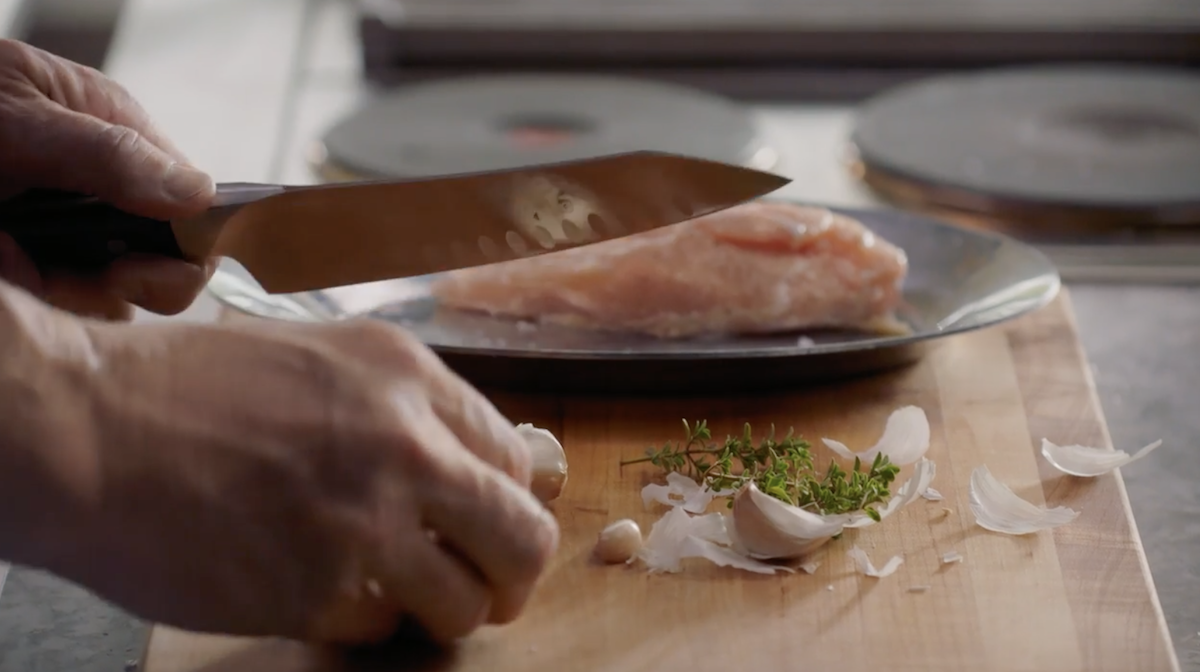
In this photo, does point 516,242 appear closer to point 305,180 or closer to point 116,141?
point 116,141

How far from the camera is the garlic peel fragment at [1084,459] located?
1.23 m

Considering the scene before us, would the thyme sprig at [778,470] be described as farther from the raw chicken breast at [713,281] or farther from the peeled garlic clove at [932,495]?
the raw chicken breast at [713,281]

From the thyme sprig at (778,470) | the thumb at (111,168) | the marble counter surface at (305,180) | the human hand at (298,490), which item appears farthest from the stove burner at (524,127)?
the human hand at (298,490)

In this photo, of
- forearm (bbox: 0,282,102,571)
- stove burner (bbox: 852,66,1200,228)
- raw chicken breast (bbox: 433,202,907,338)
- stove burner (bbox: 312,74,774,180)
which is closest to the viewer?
forearm (bbox: 0,282,102,571)

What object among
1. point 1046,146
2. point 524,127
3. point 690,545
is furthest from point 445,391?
point 1046,146

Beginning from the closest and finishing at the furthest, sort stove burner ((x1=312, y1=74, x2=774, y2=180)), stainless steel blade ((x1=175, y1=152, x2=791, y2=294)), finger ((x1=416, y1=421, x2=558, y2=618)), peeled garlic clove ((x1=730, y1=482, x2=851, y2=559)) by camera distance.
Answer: finger ((x1=416, y1=421, x2=558, y2=618))
peeled garlic clove ((x1=730, y1=482, x2=851, y2=559))
stainless steel blade ((x1=175, y1=152, x2=791, y2=294))
stove burner ((x1=312, y1=74, x2=774, y2=180))

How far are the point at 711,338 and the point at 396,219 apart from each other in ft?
1.12

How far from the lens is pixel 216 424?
85 centimetres

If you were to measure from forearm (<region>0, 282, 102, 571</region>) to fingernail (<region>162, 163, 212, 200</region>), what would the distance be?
0.42 metres

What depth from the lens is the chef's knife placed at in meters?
1.26

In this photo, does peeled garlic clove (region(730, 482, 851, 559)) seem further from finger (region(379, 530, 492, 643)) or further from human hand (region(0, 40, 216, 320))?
human hand (region(0, 40, 216, 320))

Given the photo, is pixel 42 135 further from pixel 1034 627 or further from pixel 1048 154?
pixel 1048 154

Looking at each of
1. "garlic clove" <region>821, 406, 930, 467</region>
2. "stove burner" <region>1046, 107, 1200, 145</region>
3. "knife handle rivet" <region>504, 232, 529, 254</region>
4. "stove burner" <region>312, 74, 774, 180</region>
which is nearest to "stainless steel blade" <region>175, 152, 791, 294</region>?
"knife handle rivet" <region>504, 232, 529, 254</region>

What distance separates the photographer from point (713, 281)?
1.48 m
